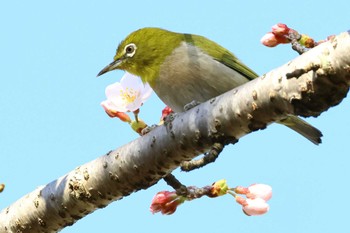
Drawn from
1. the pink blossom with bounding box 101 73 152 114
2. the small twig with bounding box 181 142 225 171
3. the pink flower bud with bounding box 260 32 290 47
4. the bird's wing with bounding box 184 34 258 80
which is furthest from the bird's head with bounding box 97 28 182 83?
the small twig with bounding box 181 142 225 171

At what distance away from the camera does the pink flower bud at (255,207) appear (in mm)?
4418

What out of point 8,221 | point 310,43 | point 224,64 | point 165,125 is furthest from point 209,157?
point 224,64

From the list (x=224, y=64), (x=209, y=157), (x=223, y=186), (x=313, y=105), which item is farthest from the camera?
(x=224, y=64)

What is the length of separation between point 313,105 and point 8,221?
2406 millimetres

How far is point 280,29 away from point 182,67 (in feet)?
5.92

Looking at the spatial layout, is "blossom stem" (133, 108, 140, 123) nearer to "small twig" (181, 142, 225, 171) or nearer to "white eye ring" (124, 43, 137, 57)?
"small twig" (181, 142, 225, 171)

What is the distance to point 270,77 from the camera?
3.51m

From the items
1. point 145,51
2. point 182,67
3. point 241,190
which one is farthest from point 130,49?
point 241,190

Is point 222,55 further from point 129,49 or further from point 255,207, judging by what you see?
point 255,207

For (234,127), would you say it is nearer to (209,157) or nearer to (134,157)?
(209,157)

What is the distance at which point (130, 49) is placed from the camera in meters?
7.23

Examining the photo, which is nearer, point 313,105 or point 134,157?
point 313,105

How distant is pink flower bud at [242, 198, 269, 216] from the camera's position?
442 centimetres

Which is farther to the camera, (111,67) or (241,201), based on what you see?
(111,67)
